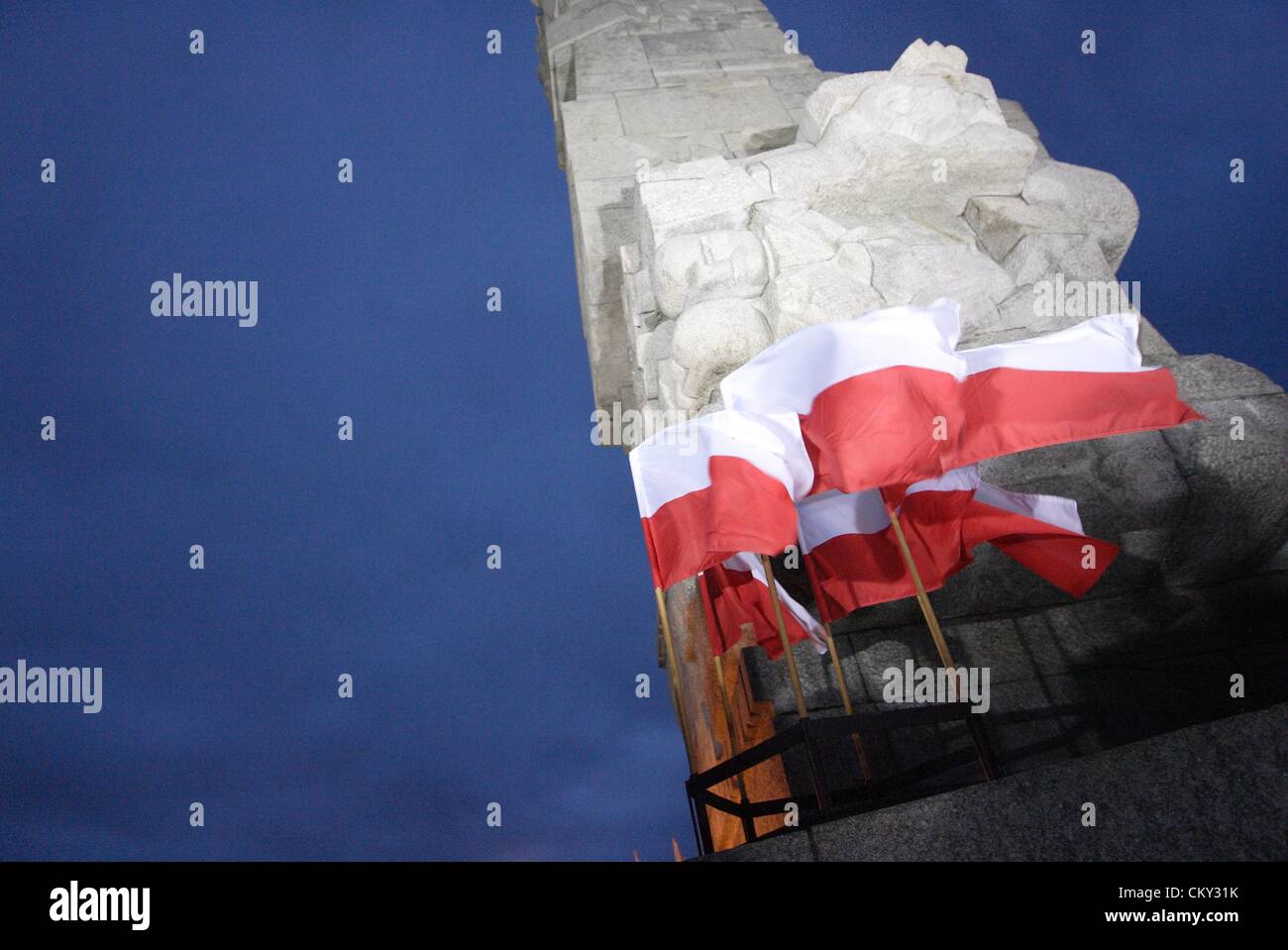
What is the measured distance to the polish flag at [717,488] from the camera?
496cm

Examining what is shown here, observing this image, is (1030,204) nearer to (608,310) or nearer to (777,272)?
(777,272)

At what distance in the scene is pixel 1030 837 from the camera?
3340 mm

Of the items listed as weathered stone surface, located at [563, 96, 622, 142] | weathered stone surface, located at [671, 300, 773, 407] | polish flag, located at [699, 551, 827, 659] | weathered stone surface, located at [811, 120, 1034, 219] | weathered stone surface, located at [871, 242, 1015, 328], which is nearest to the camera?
polish flag, located at [699, 551, 827, 659]

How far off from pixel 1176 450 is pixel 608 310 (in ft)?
18.6

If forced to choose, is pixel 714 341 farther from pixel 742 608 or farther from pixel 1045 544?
pixel 1045 544

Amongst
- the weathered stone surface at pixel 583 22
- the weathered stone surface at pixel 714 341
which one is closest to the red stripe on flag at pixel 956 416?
the weathered stone surface at pixel 714 341

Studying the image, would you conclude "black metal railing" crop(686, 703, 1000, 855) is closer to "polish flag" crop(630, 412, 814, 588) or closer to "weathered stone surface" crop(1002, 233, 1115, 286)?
"polish flag" crop(630, 412, 814, 588)

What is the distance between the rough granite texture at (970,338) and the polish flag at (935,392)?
693 mm

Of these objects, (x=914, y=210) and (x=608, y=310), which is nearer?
(x=914, y=210)

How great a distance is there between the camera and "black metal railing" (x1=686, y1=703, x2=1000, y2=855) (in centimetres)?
380

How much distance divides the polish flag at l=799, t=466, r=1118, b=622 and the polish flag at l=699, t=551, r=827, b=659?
19cm

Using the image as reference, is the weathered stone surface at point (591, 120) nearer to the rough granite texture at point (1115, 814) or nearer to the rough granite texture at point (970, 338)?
the rough granite texture at point (970, 338)

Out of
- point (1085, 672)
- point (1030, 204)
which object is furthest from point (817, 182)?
point (1085, 672)

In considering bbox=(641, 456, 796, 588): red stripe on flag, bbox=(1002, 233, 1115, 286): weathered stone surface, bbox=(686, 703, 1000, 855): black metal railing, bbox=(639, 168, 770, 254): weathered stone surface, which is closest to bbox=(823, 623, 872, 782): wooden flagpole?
bbox=(686, 703, 1000, 855): black metal railing
